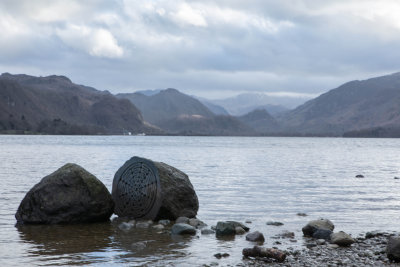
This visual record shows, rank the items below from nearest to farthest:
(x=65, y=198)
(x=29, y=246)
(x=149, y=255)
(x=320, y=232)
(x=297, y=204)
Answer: (x=149, y=255) < (x=29, y=246) < (x=320, y=232) < (x=65, y=198) < (x=297, y=204)

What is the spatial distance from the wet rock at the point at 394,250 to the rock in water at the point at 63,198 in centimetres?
1030

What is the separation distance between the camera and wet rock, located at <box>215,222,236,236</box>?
16.7 metres

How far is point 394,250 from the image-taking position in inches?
519

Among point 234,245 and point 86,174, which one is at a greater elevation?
point 86,174

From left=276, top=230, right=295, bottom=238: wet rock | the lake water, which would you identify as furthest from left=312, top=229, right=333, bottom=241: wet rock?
left=276, top=230, right=295, bottom=238: wet rock

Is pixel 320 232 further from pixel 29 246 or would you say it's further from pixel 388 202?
pixel 388 202

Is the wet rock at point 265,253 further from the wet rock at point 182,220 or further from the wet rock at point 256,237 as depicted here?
the wet rock at point 182,220

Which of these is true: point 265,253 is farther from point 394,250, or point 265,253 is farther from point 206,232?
point 206,232

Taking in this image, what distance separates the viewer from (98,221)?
19.0 metres

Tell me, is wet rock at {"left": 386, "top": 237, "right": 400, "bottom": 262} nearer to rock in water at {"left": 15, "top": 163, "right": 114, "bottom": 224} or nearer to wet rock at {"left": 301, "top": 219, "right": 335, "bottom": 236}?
wet rock at {"left": 301, "top": 219, "right": 335, "bottom": 236}

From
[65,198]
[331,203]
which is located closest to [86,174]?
[65,198]

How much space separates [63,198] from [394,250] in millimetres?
11183

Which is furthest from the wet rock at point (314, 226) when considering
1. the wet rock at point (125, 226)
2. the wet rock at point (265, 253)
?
the wet rock at point (125, 226)

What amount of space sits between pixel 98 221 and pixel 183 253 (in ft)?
19.7
